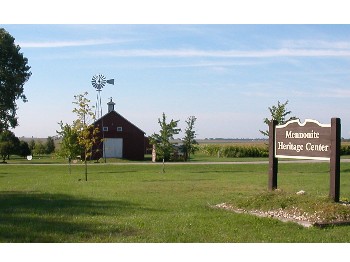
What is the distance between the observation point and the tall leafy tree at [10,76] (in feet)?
169

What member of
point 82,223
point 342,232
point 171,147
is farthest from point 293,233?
point 171,147

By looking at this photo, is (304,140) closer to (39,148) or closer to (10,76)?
(10,76)

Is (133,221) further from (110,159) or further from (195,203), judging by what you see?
(110,159)

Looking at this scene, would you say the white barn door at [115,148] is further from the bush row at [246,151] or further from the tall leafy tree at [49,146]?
the tall leafy tree at [49,146]

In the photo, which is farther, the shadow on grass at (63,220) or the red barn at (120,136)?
the red barn at (120,136)

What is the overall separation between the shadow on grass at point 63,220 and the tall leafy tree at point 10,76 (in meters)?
38.8

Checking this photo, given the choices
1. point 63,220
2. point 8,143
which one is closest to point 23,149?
point 8,143

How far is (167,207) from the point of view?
12711 millimetres

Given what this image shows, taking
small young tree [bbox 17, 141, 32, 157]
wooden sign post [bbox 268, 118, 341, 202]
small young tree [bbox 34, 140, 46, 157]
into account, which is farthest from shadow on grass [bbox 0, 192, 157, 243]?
small young tree [bbox 34, 140, 46, 157]

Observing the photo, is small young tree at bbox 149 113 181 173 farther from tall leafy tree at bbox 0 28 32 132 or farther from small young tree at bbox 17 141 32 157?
small young tree at bbox 17 141 32 157

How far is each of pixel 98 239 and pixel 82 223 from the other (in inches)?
67.8

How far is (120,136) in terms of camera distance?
54.4 metres

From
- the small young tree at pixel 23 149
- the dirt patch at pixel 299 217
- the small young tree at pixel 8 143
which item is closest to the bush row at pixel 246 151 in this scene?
the small young tree at pixel 23 149

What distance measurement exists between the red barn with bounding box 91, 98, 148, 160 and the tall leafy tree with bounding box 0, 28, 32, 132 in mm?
8962
